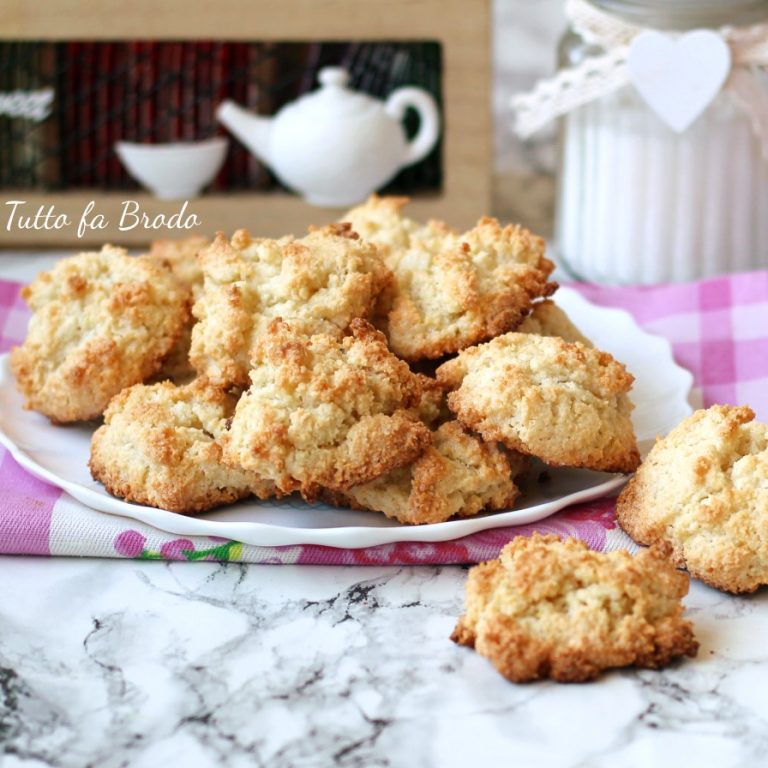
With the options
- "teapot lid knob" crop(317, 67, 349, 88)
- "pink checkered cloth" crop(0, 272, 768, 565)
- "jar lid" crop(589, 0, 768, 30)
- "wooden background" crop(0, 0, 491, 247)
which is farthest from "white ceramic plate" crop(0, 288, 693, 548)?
"teapot lid knob" crop(317, 67, 349, 88)

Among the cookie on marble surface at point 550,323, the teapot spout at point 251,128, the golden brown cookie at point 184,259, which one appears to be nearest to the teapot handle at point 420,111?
the teapot spout at point 251,128

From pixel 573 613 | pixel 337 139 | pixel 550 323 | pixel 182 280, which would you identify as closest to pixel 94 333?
pixel 182 280

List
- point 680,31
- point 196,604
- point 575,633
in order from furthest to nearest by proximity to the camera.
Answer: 1. point 680,31
2. point 196,604
3. point 575,633

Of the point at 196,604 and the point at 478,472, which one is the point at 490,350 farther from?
the point at 196,604

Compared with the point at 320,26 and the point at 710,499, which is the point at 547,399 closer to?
the point at 710,499

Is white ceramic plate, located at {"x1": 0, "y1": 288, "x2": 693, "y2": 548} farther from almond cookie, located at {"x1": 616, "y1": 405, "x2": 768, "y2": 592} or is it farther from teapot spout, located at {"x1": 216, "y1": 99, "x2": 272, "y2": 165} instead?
teapot spout, located at {"x1": 216, "y1": 99, "x2": 272, "y2": 165}

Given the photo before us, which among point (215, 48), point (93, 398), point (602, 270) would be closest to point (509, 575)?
point (93, 398)

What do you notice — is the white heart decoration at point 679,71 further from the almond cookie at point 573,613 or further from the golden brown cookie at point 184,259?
the almond cookie at point 573,613
